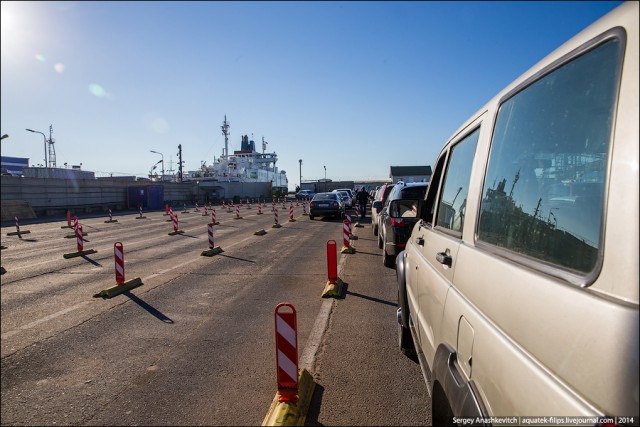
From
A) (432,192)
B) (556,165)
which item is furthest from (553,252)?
(432,192)

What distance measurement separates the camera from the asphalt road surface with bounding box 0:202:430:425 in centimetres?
326

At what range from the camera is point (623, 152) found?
1070 millimetres

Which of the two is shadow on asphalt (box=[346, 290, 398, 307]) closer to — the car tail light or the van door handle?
the car tail light

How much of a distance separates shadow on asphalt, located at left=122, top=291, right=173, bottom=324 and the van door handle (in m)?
4.27

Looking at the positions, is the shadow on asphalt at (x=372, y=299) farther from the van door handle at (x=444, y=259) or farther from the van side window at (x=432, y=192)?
the van door handle at (x=444, y=259)

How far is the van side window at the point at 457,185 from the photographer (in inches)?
95.4

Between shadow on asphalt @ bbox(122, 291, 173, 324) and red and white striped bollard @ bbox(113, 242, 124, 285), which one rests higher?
red and white striped bollard @ bbox(113, 242, 124, 285)

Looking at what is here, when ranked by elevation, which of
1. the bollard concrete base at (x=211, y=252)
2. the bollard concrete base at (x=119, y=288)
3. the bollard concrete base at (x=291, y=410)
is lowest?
the bollard concrete base at (x=211, y=252)

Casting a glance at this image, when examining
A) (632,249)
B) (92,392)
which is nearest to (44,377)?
(92,392)

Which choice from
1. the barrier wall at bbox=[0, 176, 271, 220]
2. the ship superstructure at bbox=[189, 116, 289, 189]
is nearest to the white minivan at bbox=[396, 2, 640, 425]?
the barrier wall at bbox=[0, 176, 271, 220]

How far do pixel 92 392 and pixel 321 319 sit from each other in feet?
Answer: 9.37

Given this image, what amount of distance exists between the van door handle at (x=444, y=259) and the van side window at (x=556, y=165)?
0.30 m

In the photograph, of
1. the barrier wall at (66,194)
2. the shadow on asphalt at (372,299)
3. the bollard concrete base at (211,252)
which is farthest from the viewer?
the barrier wall at (66,194)

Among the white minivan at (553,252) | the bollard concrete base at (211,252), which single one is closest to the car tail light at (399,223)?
the bollard concrete base at (211,252)
